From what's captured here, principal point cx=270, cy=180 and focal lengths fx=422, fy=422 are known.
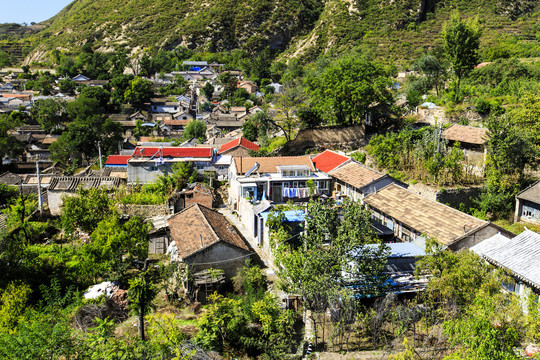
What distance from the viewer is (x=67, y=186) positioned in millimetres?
25859

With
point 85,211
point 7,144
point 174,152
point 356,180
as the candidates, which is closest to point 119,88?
point 7,144

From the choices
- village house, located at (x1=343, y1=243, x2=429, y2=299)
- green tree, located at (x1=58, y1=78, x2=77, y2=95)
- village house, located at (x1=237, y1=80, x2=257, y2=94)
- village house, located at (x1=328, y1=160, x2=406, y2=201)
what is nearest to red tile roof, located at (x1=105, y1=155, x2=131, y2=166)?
village house, located at (x1=328, y1=160, x2=406, y2=201)

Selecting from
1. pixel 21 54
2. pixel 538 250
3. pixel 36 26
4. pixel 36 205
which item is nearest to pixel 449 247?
pixel 538 250

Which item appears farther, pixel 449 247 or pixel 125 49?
pixel 125 49

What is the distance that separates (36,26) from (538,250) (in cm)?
18127

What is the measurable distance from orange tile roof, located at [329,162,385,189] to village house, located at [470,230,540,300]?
7.74m

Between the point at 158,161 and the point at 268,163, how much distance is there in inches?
293

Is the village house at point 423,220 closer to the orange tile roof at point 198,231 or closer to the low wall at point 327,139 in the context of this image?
the orange tile roof at point 198,231

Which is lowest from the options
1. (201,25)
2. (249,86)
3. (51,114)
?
(51,114)

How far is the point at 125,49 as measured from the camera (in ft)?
287

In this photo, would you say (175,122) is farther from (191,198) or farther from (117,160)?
(191,198)

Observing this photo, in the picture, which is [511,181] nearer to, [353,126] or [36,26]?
[353,126]

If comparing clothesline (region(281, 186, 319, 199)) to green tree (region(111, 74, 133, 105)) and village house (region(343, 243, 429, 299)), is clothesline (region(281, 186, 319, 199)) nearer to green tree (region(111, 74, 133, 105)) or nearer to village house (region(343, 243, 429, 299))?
village house (region(343, 243, 429, 299))

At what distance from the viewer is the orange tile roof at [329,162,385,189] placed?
71.8ft
